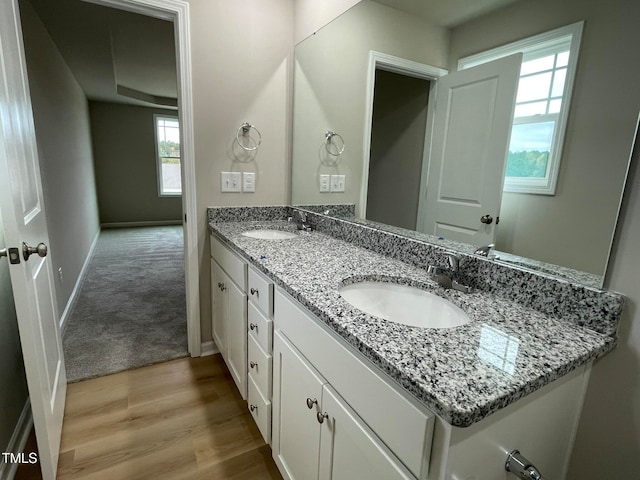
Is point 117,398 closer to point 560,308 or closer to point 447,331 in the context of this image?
point 447,331

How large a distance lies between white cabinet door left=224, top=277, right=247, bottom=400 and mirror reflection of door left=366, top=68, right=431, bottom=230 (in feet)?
2.49

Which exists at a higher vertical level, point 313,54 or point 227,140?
point 313,54

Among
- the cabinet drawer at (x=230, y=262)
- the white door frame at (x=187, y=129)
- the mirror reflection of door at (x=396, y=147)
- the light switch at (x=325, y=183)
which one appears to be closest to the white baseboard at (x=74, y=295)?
the white door frame at (x=187, y=129)

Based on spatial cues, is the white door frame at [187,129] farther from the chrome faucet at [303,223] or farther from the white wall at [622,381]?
the white wall at [622,381]

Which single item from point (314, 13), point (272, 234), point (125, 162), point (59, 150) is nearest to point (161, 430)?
Result: point (272, 234)

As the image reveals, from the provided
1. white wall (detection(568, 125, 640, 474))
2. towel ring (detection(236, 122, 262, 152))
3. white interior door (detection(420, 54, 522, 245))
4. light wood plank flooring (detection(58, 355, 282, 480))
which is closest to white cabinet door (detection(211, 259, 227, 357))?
light wood plank flooring (detection(58, 355, 282, 480))

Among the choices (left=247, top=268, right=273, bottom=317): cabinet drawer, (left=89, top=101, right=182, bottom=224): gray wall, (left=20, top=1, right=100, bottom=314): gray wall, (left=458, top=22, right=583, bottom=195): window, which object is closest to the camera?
(left=458, top=22, right=583, bottom=195): window

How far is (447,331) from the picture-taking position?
0.78m

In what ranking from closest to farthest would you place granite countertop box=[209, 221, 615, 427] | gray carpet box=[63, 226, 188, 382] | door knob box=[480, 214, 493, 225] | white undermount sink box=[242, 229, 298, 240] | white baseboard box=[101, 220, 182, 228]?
granite countertop box=[209, 221, 615, 427] → door knob box=[480, 214, 493, 225] → white undermount sink box=[242, 229, 298, 240] → gray carpet box=[63, 226, 188, 382] → white baseboard box=[101, 220, 182, 228]

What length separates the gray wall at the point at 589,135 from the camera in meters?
0.75

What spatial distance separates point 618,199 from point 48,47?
13.3 ft

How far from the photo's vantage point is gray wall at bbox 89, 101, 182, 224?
20.6 feet

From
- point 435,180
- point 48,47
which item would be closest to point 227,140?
point 435,180

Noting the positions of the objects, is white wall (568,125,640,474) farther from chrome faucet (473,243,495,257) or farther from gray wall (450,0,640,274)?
chrome faucet (473,243,495,257)
